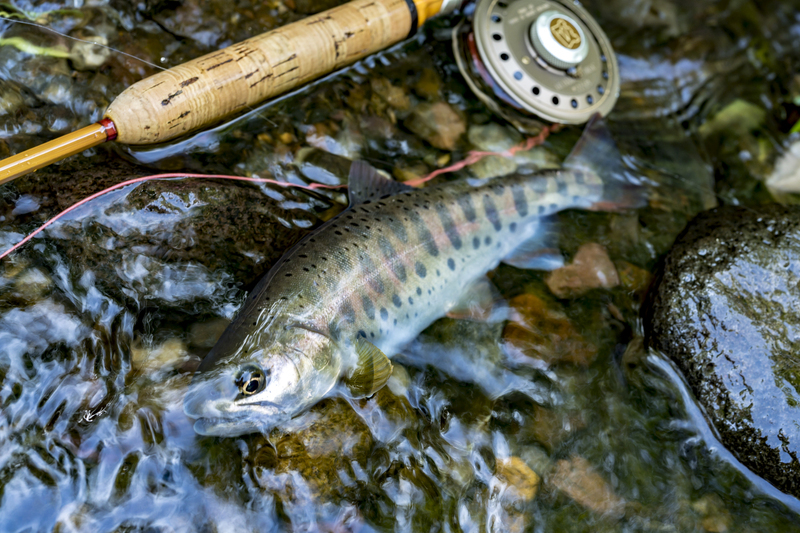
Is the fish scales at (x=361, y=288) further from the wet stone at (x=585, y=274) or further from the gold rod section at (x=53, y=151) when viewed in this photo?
the gold rod section at (x=53, y=151)

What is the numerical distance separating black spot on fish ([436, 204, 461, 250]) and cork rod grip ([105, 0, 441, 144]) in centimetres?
107

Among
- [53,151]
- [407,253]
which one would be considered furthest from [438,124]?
[53,151]

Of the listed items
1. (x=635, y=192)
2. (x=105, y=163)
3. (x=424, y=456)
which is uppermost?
(x=105, y=163)

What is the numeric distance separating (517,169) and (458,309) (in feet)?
4.10

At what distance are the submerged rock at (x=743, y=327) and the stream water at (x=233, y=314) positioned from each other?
151 millimetres

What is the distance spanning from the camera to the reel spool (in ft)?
12.3

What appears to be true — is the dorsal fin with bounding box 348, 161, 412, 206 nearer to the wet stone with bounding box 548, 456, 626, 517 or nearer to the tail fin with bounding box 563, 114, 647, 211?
the tail fin with bounding box 563, 114, 647, 211

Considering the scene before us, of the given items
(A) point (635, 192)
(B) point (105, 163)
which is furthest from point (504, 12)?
(B) point (105, 163)

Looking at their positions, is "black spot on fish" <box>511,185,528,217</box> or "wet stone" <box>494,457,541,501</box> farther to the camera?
"black spot on fish" <box>511,185,528,217</box>

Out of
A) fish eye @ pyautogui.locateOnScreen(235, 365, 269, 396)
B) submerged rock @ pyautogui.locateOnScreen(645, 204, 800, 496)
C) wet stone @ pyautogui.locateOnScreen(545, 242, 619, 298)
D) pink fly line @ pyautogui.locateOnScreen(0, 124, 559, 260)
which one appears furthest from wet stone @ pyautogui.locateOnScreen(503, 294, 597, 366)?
fish eye @ pyautogui.locateOnScreen(235, 365, 269, 396)

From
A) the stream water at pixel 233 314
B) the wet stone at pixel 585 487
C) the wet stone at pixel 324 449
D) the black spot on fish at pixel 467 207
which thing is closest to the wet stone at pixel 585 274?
the stream water at pixel 233 314

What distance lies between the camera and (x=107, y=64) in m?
3.36

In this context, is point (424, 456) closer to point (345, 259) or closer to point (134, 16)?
point (345, 259)

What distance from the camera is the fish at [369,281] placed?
99.0 inches
